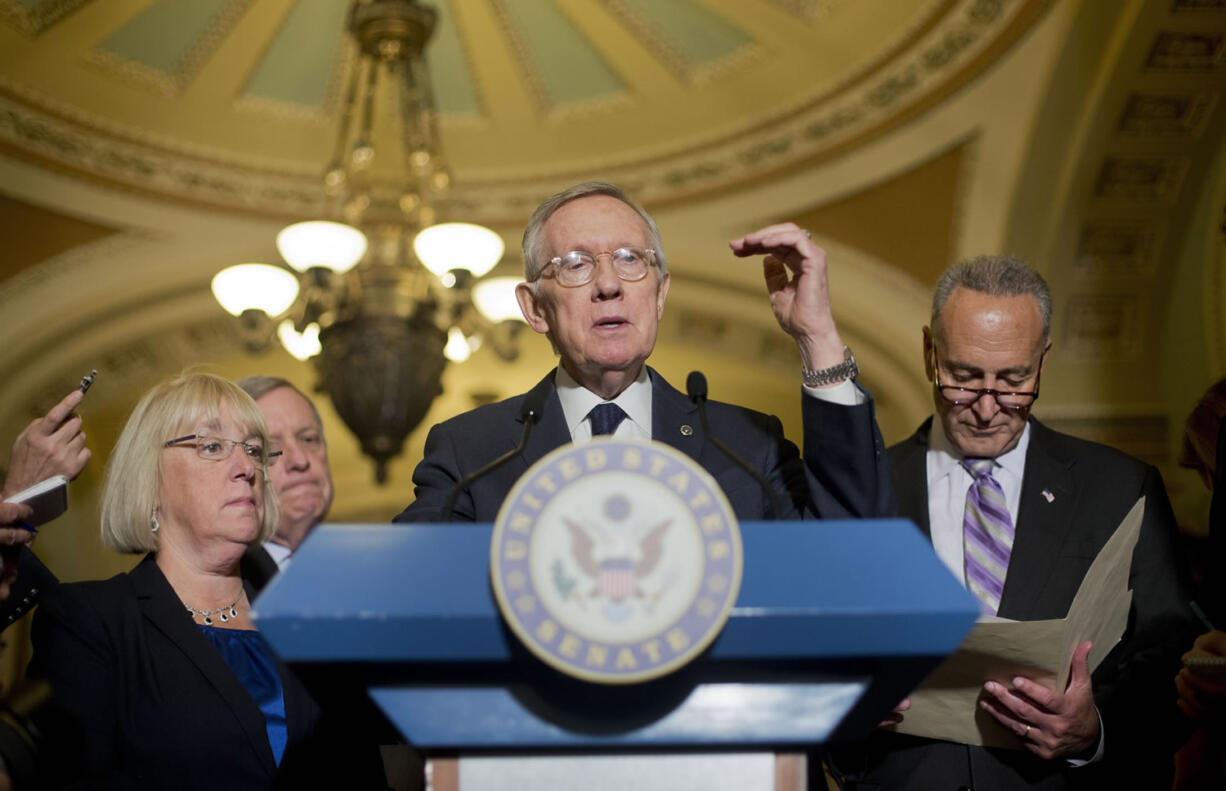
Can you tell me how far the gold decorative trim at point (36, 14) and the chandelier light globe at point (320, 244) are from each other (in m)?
2.41

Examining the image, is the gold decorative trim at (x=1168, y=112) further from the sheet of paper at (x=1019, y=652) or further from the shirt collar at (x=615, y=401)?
the shirt collar at (x=615, y=401)

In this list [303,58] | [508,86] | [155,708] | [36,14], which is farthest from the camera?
[508,86]

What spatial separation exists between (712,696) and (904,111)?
618cm

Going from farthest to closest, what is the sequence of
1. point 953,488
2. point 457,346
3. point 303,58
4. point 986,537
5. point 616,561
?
1. point 303,58
2. point 457,346
3. point 953,488
4. point 986,537
5. point 616,561

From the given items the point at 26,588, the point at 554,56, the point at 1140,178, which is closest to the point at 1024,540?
the point at 26,588

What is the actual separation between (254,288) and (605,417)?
4.01m

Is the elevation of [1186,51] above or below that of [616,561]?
above

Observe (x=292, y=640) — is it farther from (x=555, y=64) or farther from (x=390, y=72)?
(x=555, y=64)

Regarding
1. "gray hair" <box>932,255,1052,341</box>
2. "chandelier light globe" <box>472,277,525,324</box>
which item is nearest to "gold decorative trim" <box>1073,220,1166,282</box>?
"chandelier light globe" <box>472,277,525,324</box>

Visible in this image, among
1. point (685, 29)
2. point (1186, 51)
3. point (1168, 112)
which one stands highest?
point (685, 29)

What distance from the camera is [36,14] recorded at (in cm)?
647

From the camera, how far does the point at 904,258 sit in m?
7.24

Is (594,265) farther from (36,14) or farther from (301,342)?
(36,14)

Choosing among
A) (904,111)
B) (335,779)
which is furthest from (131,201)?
(335,779)
